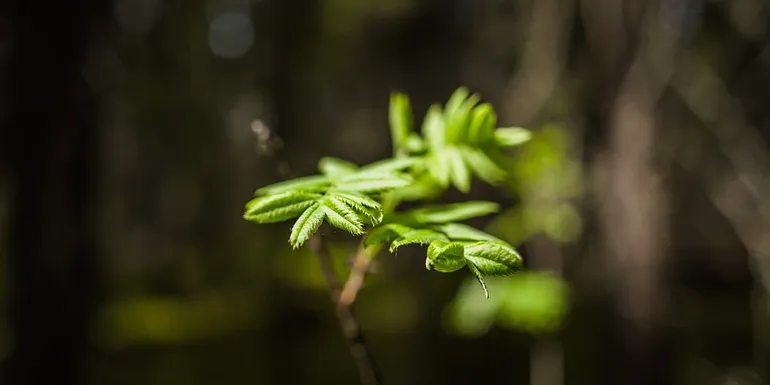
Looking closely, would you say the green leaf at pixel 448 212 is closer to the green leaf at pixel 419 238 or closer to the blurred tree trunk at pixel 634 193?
the green leaf at pixel 419 238

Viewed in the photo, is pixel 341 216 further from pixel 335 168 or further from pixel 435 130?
pixel 435 130

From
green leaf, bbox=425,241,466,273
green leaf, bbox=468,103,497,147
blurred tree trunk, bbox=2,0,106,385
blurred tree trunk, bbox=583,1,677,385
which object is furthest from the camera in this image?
blurred tree trunk, bbox=2,0,106,385

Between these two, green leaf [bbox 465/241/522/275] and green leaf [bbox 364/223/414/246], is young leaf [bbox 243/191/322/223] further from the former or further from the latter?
green leaf [bbox 465/241/522/275]

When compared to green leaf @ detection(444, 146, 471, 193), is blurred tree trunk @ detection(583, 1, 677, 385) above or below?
below

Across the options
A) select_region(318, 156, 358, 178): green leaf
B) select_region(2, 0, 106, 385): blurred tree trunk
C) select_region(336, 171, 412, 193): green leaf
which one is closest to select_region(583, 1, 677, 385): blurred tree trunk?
select_region(318, 156, 358, 178): green leaf

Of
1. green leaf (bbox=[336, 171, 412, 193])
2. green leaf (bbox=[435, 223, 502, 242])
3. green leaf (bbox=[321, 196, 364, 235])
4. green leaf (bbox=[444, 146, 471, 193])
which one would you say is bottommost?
green leaf (bbox=[435, 223, 502, 242])

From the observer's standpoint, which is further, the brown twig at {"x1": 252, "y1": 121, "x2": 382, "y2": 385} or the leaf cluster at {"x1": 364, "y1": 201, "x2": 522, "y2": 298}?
the brown twig at {"x1": 252, "y1": 121, "x2": 382, "y2": 385}

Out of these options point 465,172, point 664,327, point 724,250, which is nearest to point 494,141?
point 465,172
